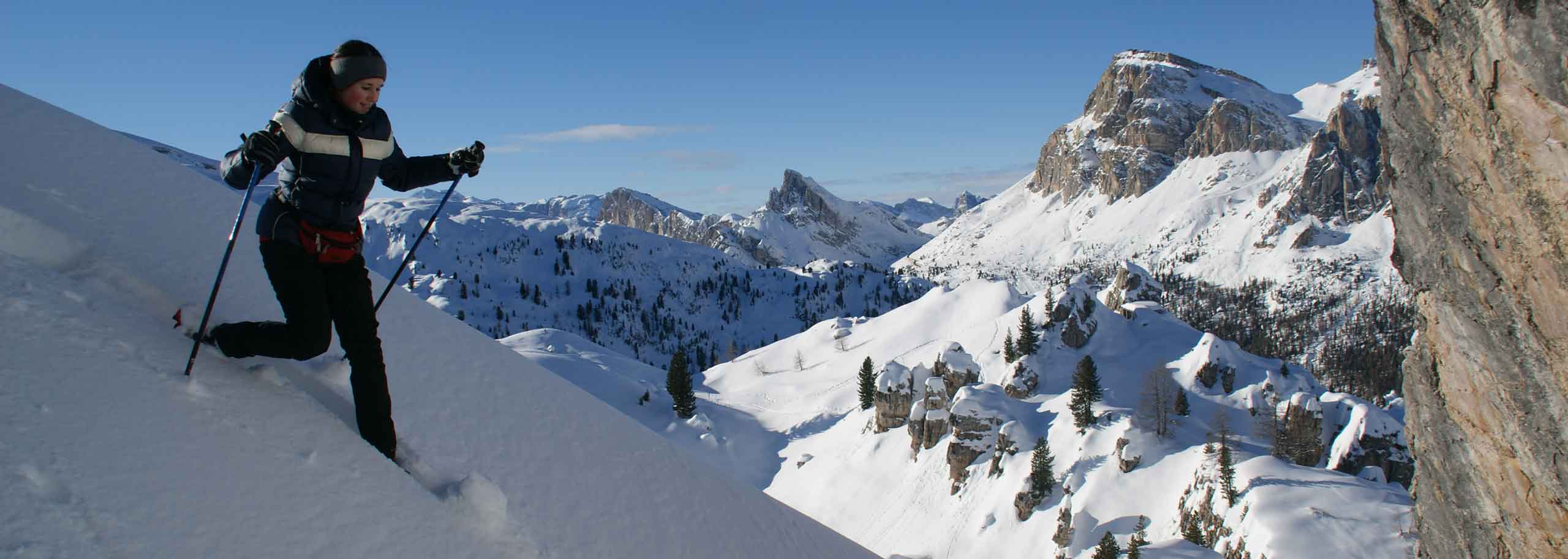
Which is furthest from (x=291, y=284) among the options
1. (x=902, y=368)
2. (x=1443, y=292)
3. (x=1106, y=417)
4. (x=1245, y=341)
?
(x=1245, y=341)

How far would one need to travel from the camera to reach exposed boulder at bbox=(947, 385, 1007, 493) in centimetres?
5928

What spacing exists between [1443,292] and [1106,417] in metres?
51.0

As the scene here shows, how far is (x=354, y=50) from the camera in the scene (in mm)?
5582

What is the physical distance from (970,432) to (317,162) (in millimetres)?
59073

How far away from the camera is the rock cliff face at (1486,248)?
7922 millimetres

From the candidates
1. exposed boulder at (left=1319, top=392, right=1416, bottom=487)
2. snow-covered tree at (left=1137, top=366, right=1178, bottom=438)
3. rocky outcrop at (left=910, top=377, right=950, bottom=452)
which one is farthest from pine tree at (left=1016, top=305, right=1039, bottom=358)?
exposed boulder at (left=1319, top=392, right=1416, bottom=487)

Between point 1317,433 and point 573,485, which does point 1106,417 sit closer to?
point 1317,433

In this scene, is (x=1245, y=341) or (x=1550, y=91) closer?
(x=1550, y=91)

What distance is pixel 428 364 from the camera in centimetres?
740

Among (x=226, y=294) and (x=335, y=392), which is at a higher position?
(x=226, y=294)

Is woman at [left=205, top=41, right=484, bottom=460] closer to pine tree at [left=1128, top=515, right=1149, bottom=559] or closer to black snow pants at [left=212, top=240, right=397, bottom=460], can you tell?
black snow pants at [left=212, top=240, right=397, bottom=460]

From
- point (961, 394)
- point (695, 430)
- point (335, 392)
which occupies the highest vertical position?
point (335, 392)

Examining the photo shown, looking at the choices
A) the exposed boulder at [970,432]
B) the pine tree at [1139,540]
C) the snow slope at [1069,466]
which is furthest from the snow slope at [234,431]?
the exposed boulder at [970,432]

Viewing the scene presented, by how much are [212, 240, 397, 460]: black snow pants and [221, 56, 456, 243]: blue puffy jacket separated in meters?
0.24
